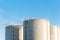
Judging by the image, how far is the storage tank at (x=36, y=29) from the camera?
20141 mm

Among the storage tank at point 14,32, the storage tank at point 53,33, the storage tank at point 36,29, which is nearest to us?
the storage tank at point 36,29

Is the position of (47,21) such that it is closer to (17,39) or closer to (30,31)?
(30,31)

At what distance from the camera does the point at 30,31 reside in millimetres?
20406

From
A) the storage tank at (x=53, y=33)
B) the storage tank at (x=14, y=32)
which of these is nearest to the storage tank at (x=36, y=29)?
the storage tank at (x=53, y=33)

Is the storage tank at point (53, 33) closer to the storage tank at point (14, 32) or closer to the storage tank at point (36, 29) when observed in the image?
the storage tank at point (36, 29)

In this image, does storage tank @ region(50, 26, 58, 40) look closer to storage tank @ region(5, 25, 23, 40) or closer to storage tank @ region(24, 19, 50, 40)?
storage tank @ region(24, 19, 50, 40)

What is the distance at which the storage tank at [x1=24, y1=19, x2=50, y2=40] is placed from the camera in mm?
20141

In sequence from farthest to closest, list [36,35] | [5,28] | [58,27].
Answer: [5,28] < [58,27] < [36,35]

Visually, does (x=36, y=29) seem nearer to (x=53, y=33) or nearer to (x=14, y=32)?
(x=53, y=33)

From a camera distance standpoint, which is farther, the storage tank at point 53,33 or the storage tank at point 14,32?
the storage tank at point 14,32

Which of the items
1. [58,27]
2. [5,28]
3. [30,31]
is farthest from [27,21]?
[5,28]

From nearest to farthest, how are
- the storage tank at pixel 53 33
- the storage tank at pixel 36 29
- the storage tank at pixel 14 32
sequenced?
the storage tank at pixel 36 29, the storage tank at pixel 53 33, the storage tank at pixel 14 32

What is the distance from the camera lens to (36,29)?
20.2 m

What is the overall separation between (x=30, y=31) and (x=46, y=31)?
5.27 ft
